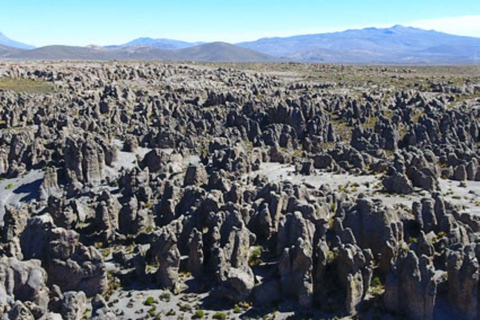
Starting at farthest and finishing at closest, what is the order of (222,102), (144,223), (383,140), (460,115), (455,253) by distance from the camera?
(222,102) < (460,115) < (383,140) < (144,223) < (455,253)

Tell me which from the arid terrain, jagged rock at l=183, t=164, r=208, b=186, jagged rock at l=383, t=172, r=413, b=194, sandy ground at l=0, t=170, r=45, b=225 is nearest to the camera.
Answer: the arid terrain

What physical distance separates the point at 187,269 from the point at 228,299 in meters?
5.60

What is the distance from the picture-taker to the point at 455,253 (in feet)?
119

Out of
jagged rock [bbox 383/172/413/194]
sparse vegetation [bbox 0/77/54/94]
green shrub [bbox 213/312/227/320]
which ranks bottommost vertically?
green shrub [bbox 213/312/227/320]

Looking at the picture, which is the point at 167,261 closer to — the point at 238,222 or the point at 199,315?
the point at 199,315

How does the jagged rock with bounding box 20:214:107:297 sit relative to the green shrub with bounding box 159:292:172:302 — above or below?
above

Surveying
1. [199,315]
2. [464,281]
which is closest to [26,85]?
[199,315]

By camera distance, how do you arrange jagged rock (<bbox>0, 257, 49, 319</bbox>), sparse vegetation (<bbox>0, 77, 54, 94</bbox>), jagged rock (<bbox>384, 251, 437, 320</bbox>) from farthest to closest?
sparse vegetation (<bbox>0, 77, 54, 94</bbox>)
jagged rock (<bbox>384, 251, 437, 320</bbox>)
jagged rock (<bbox>0, 257, 49, 319</bbox>)

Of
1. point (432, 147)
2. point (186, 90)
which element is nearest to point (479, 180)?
point (432, 147)

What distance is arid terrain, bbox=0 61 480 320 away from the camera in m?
35.9

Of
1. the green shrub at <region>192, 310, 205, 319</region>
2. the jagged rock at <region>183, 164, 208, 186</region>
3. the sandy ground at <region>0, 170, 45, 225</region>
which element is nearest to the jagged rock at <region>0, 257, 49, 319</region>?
the green shrub at <region>192, 310, 205, 319</region>

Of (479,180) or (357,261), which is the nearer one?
(357,261)

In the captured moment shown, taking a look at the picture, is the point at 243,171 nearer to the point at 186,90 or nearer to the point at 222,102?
the point at 222,102

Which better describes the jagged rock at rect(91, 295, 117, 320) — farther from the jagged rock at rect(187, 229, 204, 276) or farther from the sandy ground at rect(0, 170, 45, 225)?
the sandy ground at rect(0, 170, 45, 225)
